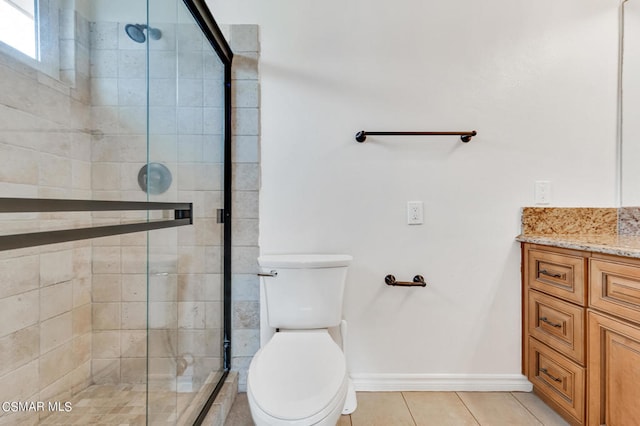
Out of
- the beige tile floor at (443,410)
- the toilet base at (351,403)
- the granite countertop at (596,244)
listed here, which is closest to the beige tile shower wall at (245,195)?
the beige tile floor at (443,410)

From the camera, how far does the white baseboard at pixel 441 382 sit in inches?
65.3

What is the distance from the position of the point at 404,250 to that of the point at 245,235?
884 mm

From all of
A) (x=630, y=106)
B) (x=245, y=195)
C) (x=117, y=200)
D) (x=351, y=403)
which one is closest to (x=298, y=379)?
(x=351, y=403)

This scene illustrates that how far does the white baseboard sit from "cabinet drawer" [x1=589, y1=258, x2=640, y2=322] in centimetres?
68

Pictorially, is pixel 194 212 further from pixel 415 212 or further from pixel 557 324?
pixel 557 324

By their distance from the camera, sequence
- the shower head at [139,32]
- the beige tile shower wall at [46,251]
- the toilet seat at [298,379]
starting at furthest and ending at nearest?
the shower head at [139,32], the beige tile shower wall at [46,251], the toilet seat at [298,379]

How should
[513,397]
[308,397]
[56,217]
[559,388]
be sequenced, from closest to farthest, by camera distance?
[308,397]
[56,217]
[559,388]
[513,397]

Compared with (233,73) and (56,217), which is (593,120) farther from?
(56,217)

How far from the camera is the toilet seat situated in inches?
37.4

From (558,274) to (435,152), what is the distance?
0.83m

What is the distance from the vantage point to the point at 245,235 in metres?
1.66

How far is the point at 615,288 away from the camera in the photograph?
45.7 inches

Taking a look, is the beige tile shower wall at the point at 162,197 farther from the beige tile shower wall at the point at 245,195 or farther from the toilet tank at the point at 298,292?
the toilet tank at the point at 298,292

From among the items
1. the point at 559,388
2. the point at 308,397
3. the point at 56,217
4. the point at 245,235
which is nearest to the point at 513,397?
the point at 559,388
